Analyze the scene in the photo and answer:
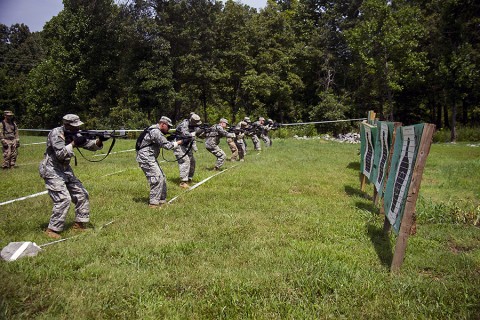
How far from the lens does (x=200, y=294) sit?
4.28m

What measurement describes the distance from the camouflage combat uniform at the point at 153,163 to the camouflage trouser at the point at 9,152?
877 centimetres

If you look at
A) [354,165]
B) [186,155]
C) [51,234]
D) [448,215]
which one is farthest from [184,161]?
[354,165]

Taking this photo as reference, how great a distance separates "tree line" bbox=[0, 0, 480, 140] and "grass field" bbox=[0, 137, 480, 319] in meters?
27.1

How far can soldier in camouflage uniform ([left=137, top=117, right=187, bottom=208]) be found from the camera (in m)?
8.62

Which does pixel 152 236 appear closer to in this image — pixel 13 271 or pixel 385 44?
pixel 13 271

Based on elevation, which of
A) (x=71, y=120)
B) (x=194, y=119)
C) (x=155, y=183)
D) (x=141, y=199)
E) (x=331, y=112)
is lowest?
(x=141, y=199)

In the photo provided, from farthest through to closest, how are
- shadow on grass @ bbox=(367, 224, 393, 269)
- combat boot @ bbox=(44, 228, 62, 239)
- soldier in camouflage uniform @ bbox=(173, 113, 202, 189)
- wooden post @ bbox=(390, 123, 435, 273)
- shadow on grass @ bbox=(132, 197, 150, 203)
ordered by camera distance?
soldier in camouflage uniform @ bbox=(173, 113, 202, 189) → shadow on grass @ bbox=(132, 197, 150, 203) → combat boot @ bbox=(44, 228, 62, 239) → shadow on grass @ bbox=(367, 224, 393, 269) → wooden post @ bbox=(390, 123, 435, 273)

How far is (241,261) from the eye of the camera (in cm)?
521

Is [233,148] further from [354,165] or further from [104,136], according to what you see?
[104,136]

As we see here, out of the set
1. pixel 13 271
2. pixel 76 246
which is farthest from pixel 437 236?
pixel 13 271

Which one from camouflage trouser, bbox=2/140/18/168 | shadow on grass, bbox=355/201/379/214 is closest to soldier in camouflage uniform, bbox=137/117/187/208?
shadow on grass, bbox=355/201/379/214

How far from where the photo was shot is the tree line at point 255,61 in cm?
3400

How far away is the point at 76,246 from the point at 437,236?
5.98m

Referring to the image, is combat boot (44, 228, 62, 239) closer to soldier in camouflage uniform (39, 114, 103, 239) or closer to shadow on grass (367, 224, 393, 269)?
soldier in camouflage uniform (39, 114, 103, 239)
